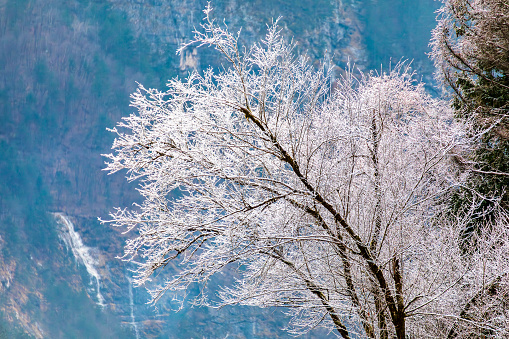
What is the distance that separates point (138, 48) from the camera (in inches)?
2090

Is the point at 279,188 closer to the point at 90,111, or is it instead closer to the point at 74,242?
the point at 74,242

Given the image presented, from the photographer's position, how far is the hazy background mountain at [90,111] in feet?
156

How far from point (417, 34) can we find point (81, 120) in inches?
1612

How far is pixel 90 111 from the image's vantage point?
52.6 m

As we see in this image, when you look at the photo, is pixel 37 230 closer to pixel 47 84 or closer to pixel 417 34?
pixel 47 84

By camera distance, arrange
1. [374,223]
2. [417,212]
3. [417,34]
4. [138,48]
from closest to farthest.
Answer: [374,223]
[417,212]
[417,34]
[138,48]

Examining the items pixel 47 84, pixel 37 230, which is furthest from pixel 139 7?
pixel 37 230

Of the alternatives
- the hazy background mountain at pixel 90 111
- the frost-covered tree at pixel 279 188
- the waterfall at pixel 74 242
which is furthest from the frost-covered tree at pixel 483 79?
the waterfall at pixel 74 242

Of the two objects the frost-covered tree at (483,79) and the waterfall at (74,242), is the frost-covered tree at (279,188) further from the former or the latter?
the waterfall at (74,242)

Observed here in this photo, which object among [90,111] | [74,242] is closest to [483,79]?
[74,242]

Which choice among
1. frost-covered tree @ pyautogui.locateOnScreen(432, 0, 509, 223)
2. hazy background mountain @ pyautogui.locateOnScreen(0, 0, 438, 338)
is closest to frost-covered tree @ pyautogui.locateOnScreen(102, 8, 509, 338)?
frost-covered tree @ pyautogui.locateOnScreen(432, 0, 509, 223)

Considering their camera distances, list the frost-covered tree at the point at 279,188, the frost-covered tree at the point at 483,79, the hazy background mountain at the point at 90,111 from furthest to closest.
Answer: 1. the hazy background mountain at the point at 90,111
2. the frost-covered tree at the point at 483,79
3. the frost-covered tree at the point at 279,188

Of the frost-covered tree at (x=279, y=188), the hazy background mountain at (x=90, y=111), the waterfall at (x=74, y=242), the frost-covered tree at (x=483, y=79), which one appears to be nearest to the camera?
the frost-covered tree at (x=279, y=188)

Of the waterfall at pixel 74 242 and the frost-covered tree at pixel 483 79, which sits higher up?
the waterfall at pixel 74 242
